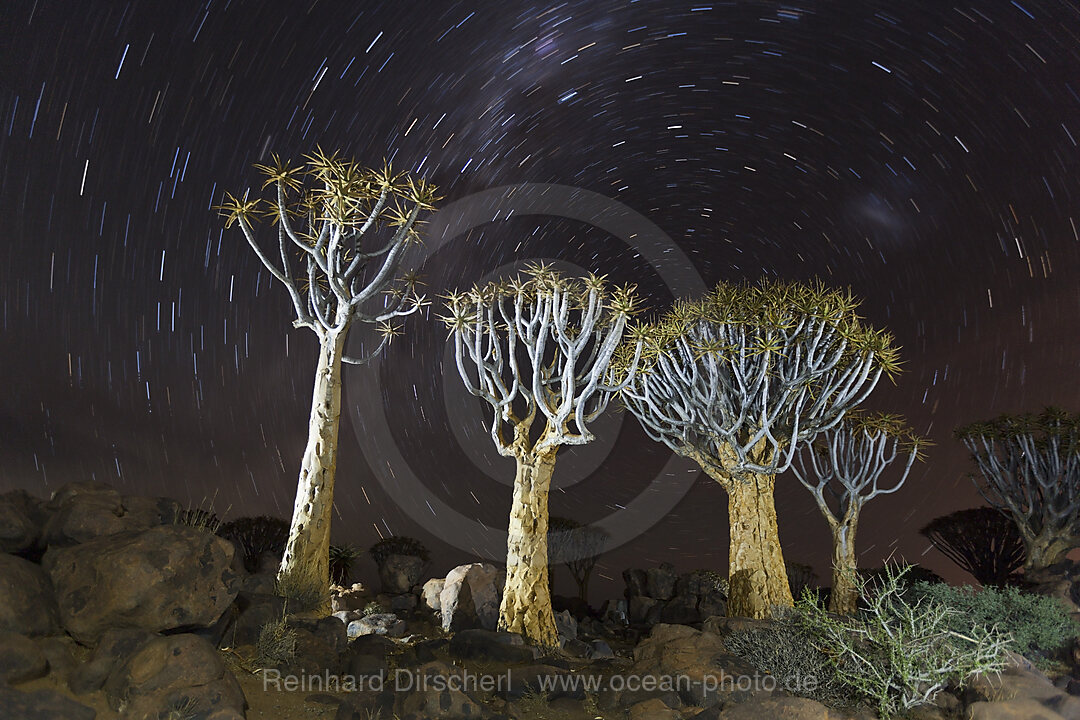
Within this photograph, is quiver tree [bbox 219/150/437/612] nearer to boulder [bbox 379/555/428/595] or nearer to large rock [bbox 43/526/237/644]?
large rock [bbox 43/526/237/644]

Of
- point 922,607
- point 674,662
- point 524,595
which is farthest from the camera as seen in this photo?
point 922,607

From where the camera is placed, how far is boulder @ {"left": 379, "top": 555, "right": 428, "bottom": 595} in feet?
64.9

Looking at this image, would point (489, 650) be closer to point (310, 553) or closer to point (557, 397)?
point (310, 553)

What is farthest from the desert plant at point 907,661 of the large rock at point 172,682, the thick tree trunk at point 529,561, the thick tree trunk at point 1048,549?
the thick tree trunk at point 1048,549

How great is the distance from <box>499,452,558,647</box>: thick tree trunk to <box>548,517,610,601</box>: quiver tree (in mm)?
13544

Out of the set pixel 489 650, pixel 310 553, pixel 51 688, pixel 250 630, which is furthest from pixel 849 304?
pixel 51 688

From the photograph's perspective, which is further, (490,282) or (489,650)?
(490,282)

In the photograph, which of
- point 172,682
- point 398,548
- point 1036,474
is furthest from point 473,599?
point 1036,474

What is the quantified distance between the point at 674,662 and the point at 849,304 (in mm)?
8409

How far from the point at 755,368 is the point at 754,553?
3.66 metres

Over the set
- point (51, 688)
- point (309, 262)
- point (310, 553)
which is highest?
point (309, 262)

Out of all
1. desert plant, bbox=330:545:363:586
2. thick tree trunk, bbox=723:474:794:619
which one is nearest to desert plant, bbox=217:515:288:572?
desert plant, bbox=330:545:363:586

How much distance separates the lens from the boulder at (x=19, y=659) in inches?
164

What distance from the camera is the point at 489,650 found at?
8.00 meters
